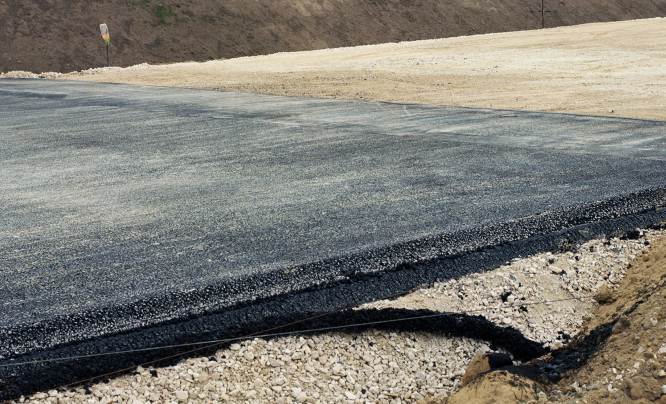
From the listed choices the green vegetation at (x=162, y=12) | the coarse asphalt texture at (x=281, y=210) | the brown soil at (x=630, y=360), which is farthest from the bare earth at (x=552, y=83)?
the green vegetation at (x=162, y=12)

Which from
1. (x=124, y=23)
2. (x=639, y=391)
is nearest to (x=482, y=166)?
(x=639, y=391)

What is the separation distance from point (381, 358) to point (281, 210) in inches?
78.7

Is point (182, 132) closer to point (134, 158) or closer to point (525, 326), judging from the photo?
point (134, 158)

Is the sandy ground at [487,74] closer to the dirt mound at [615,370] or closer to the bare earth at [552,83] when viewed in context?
the bare earth at [552,83]

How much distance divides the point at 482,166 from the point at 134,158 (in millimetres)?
3554

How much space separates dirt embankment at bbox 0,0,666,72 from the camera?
30594 mm

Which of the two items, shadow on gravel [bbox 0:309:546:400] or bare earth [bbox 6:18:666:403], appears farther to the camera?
shadow on gravel [bbox 0:309:546:400]

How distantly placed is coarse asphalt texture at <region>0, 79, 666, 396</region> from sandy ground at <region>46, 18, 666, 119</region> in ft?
11.6

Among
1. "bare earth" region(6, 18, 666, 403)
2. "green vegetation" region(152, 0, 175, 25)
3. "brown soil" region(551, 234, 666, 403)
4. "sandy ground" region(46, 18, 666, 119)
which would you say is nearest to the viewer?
"brown soil" region(551, 234, 666, 403)

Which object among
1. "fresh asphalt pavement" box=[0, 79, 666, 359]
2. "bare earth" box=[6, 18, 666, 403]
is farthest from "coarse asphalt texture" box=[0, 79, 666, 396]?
"bare earth" box=[6, 18, 666, 403]

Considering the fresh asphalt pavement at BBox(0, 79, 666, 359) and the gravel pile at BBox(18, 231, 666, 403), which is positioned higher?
the fresh asphalt pavement at BBox(0, 79, 666, 359)

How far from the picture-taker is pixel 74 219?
15.3 ft

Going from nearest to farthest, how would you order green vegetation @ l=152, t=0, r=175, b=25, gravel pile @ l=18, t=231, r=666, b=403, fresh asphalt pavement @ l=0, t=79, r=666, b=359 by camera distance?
gravel pile @ l=18, t=231, r=666, b=403 < fresh asphalt pavement @ l=0, t=79, r=666, b=359 < green vegetation @ l=152, t=0, r=175, b=25

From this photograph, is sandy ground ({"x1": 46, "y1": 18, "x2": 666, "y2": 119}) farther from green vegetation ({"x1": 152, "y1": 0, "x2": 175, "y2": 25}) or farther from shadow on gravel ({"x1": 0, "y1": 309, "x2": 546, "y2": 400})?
green vegetation ({"x1": 152, "y1": 0, "x2": 175, "y2": 25})
